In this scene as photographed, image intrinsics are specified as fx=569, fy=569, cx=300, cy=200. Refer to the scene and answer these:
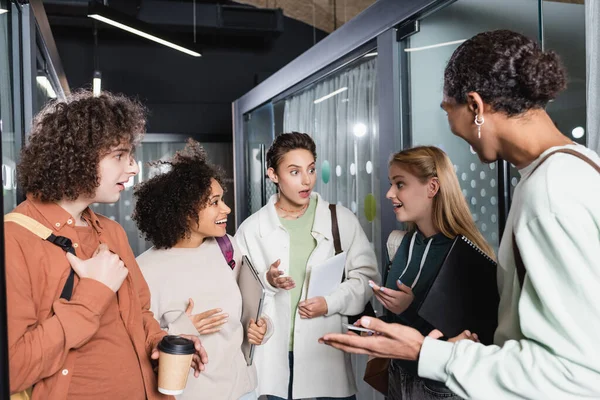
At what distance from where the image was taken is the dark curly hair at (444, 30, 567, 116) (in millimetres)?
1278

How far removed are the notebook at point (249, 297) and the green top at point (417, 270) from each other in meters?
0.56

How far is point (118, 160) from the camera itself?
1.67 m

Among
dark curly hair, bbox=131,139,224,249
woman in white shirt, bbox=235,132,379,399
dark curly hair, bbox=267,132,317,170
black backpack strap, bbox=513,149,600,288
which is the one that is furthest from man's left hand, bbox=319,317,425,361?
dark curly hair, bbox=267,132,317,170

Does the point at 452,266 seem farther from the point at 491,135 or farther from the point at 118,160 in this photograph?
the point at 118,160

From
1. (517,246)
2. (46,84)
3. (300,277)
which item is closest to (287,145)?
(300,277)

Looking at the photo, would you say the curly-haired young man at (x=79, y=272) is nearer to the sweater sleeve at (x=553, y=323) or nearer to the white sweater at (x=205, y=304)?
the white sweater at (x=205, y=304)

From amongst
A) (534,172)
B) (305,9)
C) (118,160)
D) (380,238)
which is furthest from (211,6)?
(534,172)

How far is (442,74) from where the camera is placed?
302cm

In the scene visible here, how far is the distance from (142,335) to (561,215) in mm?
1208

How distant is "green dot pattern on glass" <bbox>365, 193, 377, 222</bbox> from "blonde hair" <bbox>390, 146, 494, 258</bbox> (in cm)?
123

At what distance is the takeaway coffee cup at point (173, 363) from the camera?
1591mm

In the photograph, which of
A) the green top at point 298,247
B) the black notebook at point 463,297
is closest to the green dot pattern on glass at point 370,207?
the green top at point 298,247

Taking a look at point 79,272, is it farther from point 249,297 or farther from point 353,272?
point 353,272

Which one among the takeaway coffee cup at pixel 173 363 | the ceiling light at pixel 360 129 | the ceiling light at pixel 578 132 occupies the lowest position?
the takeaway coffee cup at pixel 173 363
